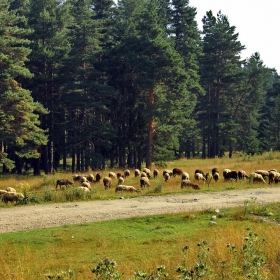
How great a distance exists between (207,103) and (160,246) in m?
55.4

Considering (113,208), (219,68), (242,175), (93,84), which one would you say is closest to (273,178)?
(242,175)

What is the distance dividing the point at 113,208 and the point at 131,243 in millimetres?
4724

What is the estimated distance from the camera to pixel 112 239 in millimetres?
10766

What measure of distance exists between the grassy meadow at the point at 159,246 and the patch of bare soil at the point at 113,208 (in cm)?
88

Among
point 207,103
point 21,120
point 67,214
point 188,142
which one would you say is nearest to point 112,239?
point 67,214

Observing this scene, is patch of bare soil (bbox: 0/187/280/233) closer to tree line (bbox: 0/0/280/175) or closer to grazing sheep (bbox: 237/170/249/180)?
grazing sheep (bbox: 237/170/249/180)

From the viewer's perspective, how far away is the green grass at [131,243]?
8305 mm

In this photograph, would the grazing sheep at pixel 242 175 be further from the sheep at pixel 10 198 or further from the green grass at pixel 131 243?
the sheep at pixel 10 198

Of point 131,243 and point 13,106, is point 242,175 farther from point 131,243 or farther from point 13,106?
point 13,106

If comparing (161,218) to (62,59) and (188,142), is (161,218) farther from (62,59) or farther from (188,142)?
(188,142)

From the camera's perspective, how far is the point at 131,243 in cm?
1046

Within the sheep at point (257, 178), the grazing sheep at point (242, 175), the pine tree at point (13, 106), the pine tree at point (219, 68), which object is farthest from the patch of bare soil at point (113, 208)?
the pine tree at point (219, 68)

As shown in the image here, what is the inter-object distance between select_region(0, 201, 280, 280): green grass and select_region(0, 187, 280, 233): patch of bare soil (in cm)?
89

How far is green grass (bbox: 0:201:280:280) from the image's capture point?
27.2 ft
